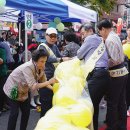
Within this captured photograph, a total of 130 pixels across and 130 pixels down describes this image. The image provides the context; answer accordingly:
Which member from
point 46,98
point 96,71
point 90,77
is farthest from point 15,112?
point 96,71

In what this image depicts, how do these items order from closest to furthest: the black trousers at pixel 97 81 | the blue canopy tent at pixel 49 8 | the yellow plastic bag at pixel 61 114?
the yellow plastic bag at pixel 61 114 → the black trousers at pixel 97 81 → the blue canopy tent at pixel 49 8

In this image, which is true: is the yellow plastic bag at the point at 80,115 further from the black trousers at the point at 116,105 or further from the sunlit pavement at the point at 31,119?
the sunlit pavement at the point at 31,119

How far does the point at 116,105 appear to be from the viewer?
5.31 metres

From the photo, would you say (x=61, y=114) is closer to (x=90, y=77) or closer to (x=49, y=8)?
(x=90, y=77)

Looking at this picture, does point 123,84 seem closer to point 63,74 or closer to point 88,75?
point 88,75

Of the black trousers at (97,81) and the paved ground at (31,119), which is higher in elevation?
the black trousers at (97,81)

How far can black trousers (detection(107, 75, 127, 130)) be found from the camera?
5184mm

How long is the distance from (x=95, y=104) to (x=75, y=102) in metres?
1.34

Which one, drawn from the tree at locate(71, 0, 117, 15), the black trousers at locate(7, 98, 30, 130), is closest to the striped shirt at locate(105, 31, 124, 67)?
the black trousers at locate(7, 98, 30, 130)

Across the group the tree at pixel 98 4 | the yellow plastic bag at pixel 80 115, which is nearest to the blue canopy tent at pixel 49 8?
the yellow plastic bag at pixel 80 115

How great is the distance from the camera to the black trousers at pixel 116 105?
5.18 meters

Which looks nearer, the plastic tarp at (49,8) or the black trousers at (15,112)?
the black trousers at (15,112)

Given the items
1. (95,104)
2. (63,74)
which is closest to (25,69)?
(63,74)

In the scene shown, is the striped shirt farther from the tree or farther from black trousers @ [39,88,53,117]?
the tree
